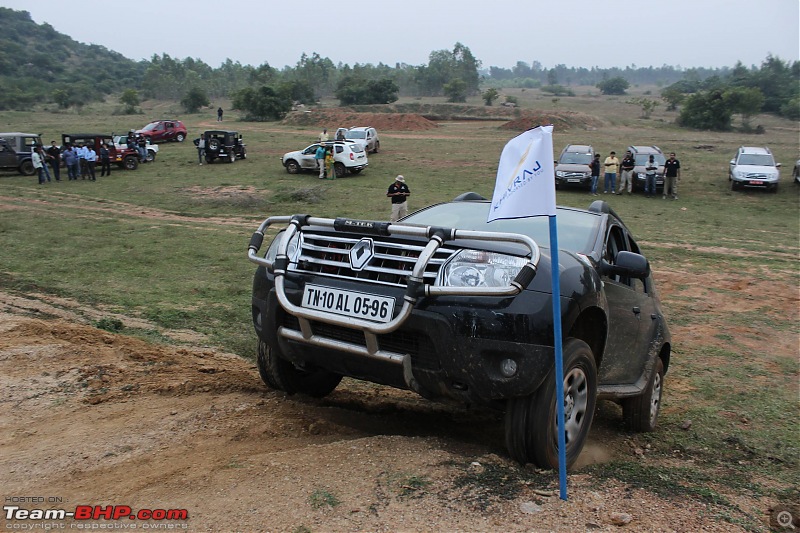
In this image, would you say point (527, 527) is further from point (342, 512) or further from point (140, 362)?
point (140, 362)

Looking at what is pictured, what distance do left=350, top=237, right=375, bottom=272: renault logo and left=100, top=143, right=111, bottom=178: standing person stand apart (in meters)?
25.2

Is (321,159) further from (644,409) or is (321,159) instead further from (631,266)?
(631,266)

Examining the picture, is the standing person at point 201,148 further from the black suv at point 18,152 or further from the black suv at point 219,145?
the black suv at point 18,152

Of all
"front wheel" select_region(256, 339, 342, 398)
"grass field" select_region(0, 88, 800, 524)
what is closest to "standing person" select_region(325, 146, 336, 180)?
"grass field" select_region(0, 88, 800, 524)

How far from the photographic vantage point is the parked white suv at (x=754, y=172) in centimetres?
2453

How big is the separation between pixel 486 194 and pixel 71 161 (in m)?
15.6

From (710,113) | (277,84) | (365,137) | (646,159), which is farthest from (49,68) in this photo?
(646,159)

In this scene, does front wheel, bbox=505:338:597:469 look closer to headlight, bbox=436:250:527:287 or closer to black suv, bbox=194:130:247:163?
headlight, bbox=436:250:527:287

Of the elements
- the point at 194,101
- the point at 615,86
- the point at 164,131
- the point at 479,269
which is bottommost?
the point at 479,269

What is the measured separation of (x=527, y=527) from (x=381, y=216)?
1543cm

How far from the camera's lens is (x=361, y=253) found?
4.24 meters

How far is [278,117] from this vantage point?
59.9 metres

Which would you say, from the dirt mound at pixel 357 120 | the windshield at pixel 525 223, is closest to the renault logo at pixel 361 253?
the windshield at pixel 525 223

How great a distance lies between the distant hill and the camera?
7650cm
